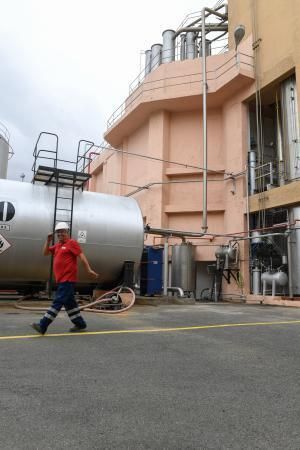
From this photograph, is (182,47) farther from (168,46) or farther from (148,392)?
(148,392)

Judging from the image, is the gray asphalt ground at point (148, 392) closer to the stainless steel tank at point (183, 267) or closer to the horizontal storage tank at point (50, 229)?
the horizontal storage tank at point (50, 229)

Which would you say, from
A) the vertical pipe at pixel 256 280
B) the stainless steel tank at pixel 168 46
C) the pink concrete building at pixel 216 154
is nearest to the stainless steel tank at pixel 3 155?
the pink concrete building at pixel 216 154

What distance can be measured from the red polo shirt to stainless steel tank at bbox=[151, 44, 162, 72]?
1813cm

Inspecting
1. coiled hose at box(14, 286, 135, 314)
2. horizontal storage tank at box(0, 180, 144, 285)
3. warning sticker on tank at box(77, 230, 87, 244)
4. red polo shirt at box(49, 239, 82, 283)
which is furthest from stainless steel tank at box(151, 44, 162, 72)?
red polo shirt at box(49, 239, 82, 283)

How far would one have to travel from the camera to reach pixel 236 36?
57.9 ft

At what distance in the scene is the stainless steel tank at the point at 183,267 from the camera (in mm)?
15789

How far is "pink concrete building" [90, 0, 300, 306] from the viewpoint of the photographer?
1578 centimetres

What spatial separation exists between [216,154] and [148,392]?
16004mm

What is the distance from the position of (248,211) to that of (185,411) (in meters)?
13.4

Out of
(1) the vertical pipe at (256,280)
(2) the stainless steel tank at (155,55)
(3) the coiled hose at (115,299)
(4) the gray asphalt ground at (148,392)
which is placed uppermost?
(2) the stainless steel tank at (155,55)

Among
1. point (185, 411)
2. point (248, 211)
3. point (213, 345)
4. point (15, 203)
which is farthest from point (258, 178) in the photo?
point (185, 411)

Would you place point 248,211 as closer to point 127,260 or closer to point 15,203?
point 127,260

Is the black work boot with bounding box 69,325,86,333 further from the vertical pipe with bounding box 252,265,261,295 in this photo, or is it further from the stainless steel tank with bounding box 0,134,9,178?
the stainless steel tank with bounding box 0,134,9,178

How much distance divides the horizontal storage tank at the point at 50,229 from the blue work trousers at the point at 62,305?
432cm
